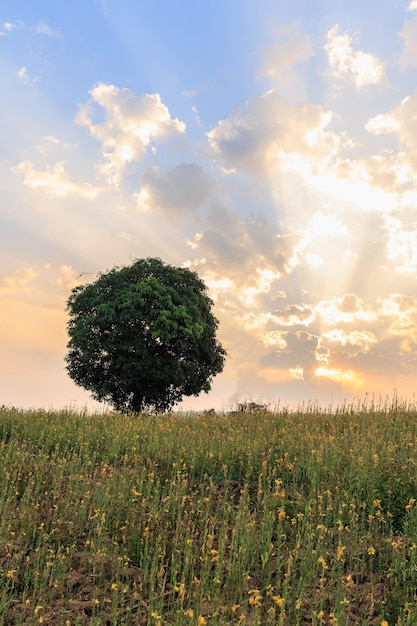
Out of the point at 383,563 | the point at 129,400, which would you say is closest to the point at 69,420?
the point at 383,563

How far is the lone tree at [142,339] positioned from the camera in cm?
3069

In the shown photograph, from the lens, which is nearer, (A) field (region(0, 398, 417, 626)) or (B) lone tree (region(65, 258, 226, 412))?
(A) field (region(0, 398, 417, 626))

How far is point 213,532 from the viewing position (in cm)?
792

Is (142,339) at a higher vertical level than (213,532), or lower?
higher

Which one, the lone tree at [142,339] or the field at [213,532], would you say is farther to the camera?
the lone tree at [142,339]

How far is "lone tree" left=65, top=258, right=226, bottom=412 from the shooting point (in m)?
30.7

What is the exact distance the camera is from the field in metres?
6.14

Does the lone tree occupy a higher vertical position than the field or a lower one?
higher

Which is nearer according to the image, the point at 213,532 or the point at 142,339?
the point at 213,532

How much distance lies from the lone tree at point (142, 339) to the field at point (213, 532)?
17577 mm

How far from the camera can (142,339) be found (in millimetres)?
30953

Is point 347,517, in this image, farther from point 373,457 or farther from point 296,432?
point 296,432

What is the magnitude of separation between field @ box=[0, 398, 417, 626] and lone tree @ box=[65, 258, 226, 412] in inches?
692

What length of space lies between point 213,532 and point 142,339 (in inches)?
922
